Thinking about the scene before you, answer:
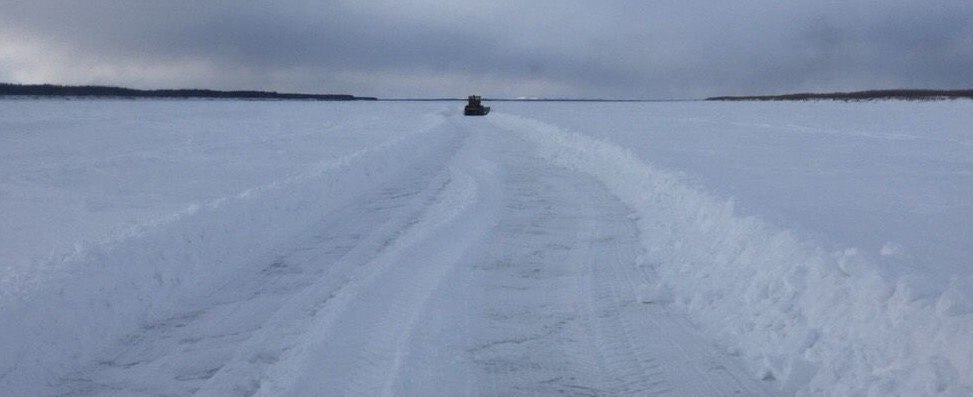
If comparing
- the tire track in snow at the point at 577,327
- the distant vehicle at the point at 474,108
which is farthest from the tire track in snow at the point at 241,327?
the distant vehicle at the point at 474,108

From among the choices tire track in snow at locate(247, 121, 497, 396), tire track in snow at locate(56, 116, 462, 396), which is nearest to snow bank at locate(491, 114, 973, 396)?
tire track in snow at locate(247, 121, 497, 396)

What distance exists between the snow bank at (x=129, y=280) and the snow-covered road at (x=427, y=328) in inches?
6.9

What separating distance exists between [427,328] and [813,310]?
2814mm

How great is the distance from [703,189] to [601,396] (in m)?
6.81

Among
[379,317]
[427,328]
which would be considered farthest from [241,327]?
[427,328]

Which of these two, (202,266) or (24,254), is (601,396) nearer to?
(202,266)

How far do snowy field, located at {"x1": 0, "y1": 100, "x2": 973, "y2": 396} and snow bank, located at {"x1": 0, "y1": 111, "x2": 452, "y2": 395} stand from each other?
0.03m

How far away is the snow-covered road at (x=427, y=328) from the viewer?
14.6 ft

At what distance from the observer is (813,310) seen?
4992 mm

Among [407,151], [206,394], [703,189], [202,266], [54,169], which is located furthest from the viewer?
[407,151]

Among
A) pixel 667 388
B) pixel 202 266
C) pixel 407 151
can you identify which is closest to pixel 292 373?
pixel 667 388

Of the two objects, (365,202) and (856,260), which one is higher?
(856,260)

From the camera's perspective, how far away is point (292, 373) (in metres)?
4.48

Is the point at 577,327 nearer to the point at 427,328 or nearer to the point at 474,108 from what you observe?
the point at 427,328
